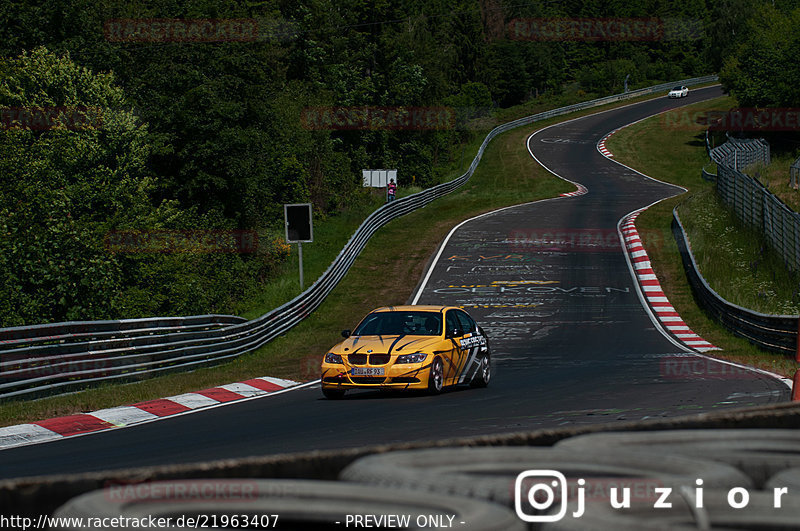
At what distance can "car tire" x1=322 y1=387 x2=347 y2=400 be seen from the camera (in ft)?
50.1

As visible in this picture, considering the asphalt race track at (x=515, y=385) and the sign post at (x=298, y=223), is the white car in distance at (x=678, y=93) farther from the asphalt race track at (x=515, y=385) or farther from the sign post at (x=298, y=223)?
the sign post at (x=298, y=223)

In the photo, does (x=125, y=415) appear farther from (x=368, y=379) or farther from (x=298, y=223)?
(x=298, y=223)

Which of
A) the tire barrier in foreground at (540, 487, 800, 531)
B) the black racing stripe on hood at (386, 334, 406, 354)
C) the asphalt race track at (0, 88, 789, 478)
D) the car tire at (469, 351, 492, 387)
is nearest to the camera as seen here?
the tire barrier in foreground at (540, 487, 800, 531)

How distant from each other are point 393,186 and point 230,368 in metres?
34.4

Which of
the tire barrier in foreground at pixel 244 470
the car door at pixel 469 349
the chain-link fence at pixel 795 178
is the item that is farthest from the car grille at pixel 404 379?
the chain-link fence at pixel 795 178

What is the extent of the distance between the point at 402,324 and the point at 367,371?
1.68 m

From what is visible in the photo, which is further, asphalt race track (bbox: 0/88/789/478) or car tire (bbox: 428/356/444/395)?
car tire (bbox: 428/356/444/395)

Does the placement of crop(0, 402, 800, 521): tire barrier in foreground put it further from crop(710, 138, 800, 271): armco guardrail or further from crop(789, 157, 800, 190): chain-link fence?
crop(789, 157, 800, 190): chain-link fence

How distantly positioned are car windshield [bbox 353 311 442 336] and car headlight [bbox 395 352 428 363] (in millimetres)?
881

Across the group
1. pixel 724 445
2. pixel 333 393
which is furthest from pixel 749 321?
pixel 724 445

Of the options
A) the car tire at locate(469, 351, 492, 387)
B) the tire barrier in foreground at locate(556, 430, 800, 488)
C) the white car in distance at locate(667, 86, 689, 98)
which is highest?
the white car in distance at locate(667, 86, 689, 98)

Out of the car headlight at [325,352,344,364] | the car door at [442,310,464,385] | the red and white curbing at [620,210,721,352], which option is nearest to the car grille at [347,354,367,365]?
the car headlight at [325,352,344,364]

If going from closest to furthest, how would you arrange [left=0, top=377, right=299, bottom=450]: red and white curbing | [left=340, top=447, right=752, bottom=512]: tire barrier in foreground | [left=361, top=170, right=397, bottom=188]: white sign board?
[left=340, top=447, right=752, bottom=512]: tire barrier in foreground < [left=0, top=377, right=299, bottom=450]: red and white curbing < [left=361, top=170, right=397, bottom=188]: white sign board

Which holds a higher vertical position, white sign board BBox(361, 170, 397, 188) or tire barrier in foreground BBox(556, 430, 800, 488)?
white sign board BBox(361, 170, 397, 188)
